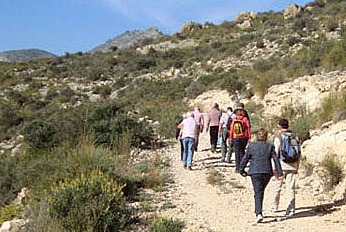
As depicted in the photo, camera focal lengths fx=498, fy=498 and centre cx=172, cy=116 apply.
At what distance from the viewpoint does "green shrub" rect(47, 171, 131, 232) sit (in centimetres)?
802

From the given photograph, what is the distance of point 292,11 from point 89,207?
50.8 metres

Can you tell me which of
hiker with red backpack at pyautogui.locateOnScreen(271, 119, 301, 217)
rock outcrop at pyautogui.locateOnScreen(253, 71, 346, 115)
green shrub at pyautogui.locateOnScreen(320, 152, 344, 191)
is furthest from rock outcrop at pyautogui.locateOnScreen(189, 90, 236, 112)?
hiker with red backpack at pyautogui.locateOnScreen(271, 119, 301, 217)

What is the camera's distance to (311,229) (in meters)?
8.18

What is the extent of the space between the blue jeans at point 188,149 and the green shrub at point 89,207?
4632 mm

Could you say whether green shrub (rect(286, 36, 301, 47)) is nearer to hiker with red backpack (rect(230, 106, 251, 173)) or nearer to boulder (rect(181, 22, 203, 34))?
hiker with red backpack (rect(230, 106, 251, 173))

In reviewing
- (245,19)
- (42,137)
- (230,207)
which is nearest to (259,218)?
(230,207)

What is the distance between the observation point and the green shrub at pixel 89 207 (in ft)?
26.3

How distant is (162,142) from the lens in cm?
1855

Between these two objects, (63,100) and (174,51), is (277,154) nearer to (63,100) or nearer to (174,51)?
(63,100)

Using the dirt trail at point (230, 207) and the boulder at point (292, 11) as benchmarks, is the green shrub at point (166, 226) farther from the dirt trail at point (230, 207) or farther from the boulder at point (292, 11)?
the boulder at point (292, 11)

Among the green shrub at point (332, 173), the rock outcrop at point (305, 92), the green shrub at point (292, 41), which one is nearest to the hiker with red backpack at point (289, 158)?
the green shrub at point (332, 173)

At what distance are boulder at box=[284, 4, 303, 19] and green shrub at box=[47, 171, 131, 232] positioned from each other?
48.1 meters

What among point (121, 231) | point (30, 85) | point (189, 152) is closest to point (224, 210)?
point (121, 231)

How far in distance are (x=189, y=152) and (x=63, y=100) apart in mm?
26051
